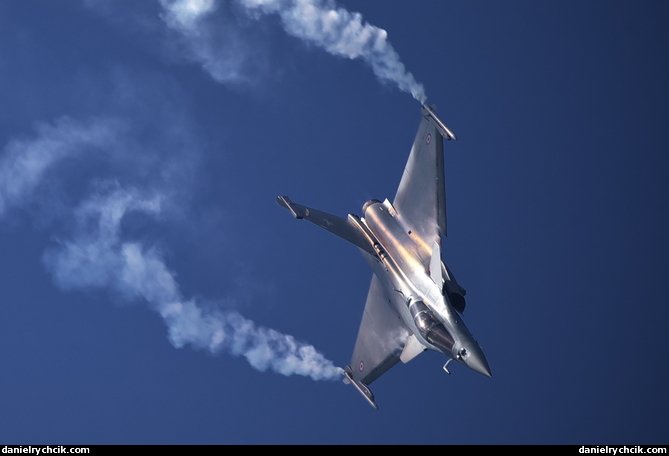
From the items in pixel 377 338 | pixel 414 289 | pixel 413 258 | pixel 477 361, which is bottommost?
pixel 477 361

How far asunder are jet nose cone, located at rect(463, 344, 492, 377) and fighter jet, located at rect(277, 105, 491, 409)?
0.11m

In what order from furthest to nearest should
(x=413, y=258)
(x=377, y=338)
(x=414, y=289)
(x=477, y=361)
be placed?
(x=377, y=338) → (x=413, y=258) → (x=414, y=289) → (x=477, y=361)

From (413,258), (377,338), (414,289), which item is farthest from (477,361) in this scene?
(377,338)

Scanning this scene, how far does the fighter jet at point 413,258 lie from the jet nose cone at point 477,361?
11 centimetres

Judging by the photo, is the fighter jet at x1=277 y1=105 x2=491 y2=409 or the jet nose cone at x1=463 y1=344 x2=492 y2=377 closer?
the jet nose cone at x1=463 y1=344 x2=492 y2=377

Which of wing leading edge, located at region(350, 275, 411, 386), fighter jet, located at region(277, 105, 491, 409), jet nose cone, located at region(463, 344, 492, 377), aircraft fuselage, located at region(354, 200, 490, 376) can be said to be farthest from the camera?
wing leading edge, located at region(350, 275, 411, 386)

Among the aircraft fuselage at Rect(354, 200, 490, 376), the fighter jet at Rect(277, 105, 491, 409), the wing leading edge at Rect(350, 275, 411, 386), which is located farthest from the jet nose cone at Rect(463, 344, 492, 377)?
the wing leading edge at Rect(350, 275, 411, 386)

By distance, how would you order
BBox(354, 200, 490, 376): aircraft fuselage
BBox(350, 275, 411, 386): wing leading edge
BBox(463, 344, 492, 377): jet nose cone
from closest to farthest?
1. BBox(463, 344, 492, 377): jet nose cone
2. BBox(354, 200, 490, 376): aircraft fuselage
3. BBox(350, 275, 411, 386): wing leading edge

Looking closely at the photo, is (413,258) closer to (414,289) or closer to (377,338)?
(414,289)

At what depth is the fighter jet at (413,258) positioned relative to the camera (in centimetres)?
2302

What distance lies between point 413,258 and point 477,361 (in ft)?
13.9

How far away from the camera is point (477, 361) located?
2161 centimetres

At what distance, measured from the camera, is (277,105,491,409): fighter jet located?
23.0 m

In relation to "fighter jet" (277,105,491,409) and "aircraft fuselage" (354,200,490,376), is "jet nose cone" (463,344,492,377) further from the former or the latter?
"fighter jet" (277,105,491,409)
